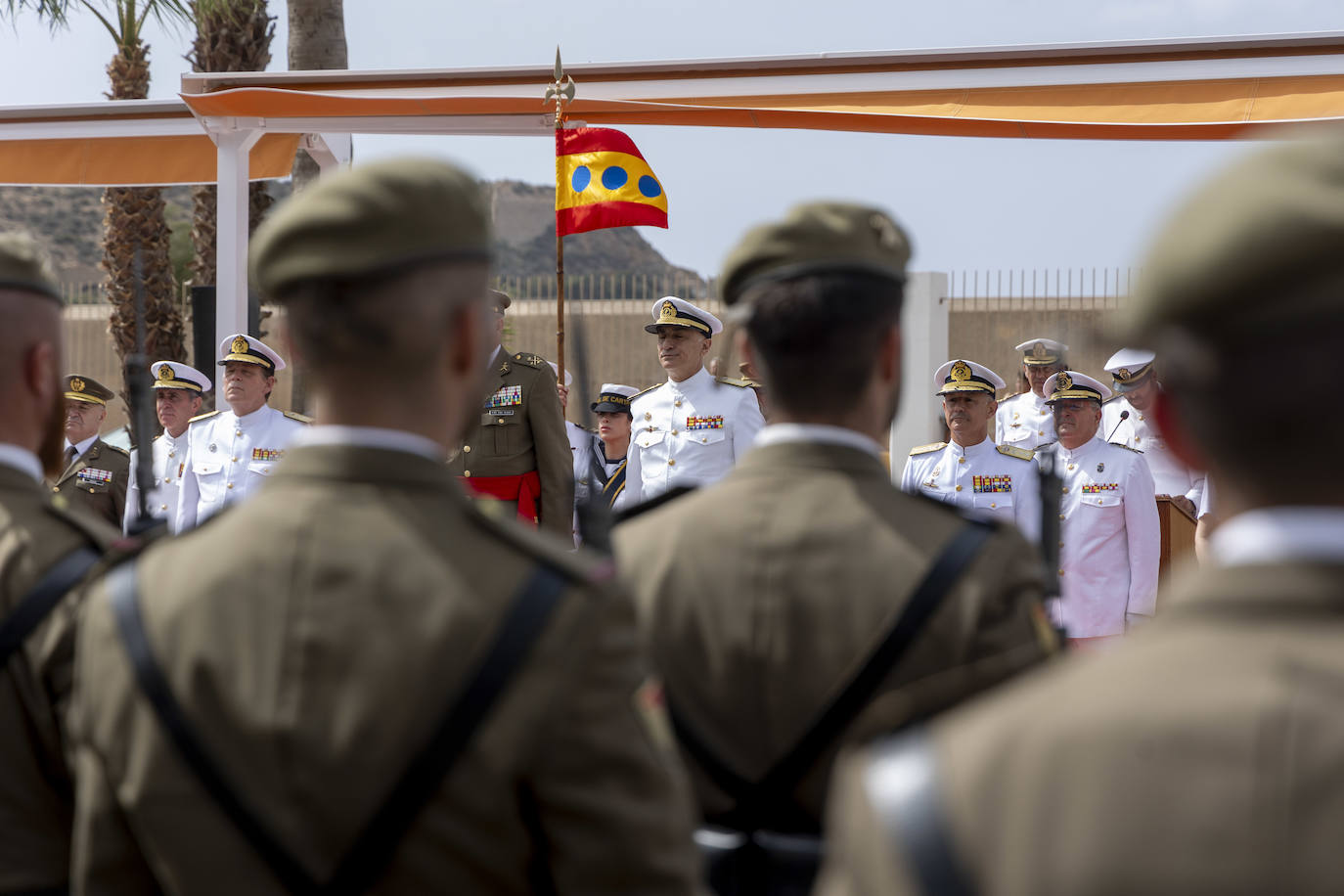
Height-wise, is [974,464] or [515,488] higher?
[974,464]

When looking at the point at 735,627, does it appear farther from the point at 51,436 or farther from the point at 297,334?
the point at 51,436

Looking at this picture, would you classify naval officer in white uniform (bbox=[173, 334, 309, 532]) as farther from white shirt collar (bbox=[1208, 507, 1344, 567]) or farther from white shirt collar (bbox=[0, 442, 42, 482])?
white shirt collar (bbox=[1208, 507, 1344, 567])

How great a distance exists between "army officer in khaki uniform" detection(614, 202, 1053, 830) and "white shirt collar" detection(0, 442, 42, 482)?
0.87 m

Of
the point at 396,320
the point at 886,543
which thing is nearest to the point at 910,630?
the point at 886,543

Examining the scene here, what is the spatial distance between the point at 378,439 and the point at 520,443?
214 inches

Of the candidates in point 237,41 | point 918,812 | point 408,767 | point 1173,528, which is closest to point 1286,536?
point 918,812

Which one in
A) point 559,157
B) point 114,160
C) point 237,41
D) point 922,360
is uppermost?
point 237,41

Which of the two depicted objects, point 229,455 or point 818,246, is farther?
point 229,455

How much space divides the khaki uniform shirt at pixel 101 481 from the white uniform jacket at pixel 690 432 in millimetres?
2879

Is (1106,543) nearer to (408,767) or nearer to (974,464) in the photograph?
(974,464)

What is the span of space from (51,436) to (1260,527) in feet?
5.80

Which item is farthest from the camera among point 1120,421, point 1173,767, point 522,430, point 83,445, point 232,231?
point 232,231

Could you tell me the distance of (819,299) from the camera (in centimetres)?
199

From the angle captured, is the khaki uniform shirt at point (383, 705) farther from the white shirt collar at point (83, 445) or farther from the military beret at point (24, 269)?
the white shirt collar at point (83, 445)
